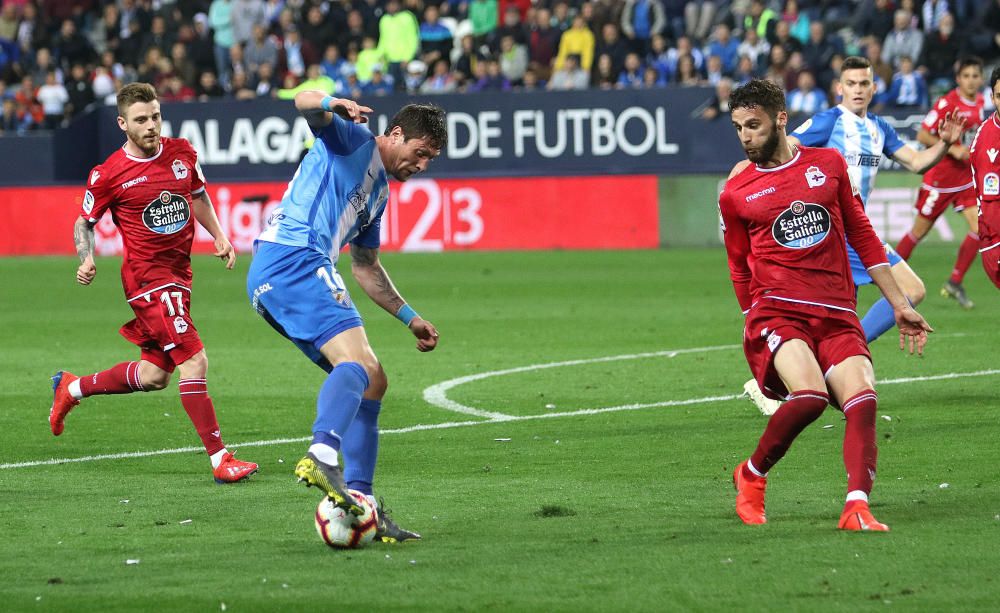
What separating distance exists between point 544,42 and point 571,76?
107cm

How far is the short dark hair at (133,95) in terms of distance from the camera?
8.20 m

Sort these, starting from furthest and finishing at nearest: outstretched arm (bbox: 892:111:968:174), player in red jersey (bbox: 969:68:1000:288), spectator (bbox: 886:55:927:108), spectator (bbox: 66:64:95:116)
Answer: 1. spectator (bbox: 66:64:95:116)
2. spectator (bbox: 886:55:927:108)
3. player in red jersey (bbox: 969:68:1000:288)
4. outstretched arm (bbox: 892:111:968:174)

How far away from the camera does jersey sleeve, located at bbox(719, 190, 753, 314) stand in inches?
258

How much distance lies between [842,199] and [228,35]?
23340 millimetres

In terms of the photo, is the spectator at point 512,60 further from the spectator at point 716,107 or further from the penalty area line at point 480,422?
the penalty area line at point 480,422

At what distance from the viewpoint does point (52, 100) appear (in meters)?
28.5

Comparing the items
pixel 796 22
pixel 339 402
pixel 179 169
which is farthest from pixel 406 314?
pixel 796 22

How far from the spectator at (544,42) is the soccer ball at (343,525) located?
2043 cm

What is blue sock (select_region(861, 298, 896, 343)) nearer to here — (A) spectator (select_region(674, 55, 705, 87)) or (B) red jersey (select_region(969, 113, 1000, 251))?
(B) red jersey (select_region(969, 113, 1000, 251))

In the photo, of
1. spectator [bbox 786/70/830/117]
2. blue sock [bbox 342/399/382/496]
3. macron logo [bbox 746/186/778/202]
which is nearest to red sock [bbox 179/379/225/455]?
blue sock [bbox 342/399/382/496]

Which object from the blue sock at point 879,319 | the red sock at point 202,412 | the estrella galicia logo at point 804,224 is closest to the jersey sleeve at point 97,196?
the red sock at point 202,412

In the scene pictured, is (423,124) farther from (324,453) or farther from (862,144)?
(862,144)

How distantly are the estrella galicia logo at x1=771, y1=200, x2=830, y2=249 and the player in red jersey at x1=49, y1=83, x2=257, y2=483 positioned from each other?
10.5ft

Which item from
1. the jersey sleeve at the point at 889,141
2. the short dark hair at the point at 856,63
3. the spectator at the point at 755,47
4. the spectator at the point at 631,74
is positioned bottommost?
the spectator at the point at 631,74
